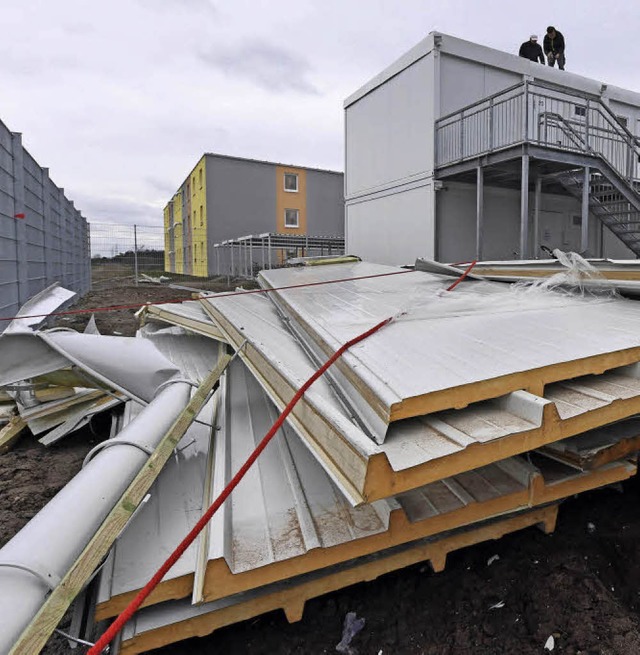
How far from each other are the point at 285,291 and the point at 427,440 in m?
3.13

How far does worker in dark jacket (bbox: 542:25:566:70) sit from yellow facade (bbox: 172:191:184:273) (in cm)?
2141

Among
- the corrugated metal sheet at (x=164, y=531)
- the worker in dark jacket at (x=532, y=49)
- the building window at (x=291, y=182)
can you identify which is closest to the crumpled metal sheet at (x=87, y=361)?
the corrugated metal sheet at (x=164, y=531)

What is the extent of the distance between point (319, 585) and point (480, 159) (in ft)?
26.1

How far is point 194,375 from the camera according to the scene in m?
3.75

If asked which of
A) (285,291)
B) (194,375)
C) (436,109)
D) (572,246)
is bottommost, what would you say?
(194,375)

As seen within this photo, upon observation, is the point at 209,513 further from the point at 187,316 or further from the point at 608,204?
the point at 608,204

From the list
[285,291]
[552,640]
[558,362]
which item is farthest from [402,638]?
[285,291]

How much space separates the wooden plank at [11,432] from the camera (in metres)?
3.34

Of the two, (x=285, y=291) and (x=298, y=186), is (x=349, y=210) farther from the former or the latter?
(x=298, y=186)

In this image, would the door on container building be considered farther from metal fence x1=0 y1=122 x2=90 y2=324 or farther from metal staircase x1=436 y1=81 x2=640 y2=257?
metal fence x1=0 y1=122 x2=90 y2=324

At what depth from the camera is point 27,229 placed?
21.6 feet

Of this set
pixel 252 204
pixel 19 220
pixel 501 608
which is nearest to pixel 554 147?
pixel 501 608

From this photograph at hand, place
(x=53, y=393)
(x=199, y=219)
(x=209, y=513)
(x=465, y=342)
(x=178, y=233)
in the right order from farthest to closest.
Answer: (x=178, y=233) < (x=199, y=219) < (x=53, y=393) < (x=465, y=342) < (x=209, y=513)

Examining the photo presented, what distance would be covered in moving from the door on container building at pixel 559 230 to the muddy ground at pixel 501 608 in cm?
943
